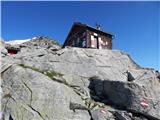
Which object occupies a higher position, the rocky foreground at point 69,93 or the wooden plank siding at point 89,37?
the wooden plank siding at point 89,37

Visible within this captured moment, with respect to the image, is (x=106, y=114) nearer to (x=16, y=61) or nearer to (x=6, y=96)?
(x=6, y=96)

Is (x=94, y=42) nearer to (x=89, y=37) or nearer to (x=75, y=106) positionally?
(x=89, y=37)

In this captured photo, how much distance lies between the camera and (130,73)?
105ft

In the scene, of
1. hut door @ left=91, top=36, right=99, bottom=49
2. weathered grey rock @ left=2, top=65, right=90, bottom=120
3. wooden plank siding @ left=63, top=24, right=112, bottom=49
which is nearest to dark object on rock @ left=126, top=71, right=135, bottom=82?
weathered grey rock @ left=2, top=65, right=90, bottom=120

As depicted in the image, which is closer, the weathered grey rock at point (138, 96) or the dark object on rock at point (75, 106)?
the dark object on rock at point (75, 106)

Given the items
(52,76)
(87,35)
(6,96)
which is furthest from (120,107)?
(87,35)

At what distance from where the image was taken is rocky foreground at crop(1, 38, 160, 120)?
21.8 metres

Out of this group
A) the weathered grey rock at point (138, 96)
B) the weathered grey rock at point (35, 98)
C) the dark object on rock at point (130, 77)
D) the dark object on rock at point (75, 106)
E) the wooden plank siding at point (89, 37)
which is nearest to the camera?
the weathered grey rock at point (35, 98)

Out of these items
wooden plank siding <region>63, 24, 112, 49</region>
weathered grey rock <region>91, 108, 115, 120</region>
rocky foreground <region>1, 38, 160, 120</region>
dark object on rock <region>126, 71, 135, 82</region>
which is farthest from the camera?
wooden plank siding <region>63, 24, 112, 49</region>

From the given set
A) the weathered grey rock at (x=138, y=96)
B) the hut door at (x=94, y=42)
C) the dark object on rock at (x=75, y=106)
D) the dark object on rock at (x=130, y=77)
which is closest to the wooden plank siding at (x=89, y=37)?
the hut door at (x=94, y=42)

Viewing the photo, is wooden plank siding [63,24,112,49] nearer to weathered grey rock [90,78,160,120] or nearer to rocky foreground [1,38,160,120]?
rocky foreground [1,38,160,120]

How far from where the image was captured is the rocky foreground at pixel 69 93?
21766 mm

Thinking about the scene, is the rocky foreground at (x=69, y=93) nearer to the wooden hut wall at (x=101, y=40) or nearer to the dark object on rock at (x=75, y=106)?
the dark object on rock at (x=75, y=106)

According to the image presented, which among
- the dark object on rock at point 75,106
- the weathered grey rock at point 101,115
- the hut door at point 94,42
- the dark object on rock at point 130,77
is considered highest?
the hut door at point 94,42
